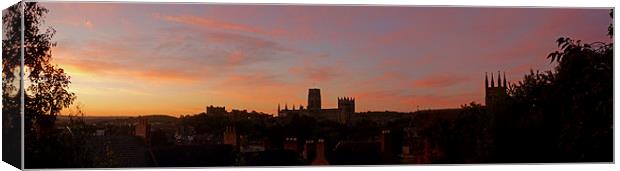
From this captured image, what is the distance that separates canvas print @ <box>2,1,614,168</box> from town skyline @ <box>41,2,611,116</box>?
0.01 m

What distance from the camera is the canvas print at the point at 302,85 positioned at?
40.8 feet

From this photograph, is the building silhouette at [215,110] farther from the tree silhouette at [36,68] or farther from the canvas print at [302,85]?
the tree silhouette at [36,68]

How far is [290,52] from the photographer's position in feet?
42.5

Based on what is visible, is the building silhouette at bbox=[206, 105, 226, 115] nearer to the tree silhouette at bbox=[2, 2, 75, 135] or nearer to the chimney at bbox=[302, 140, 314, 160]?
the chimney at bbox=[302, 140, 314, 160]

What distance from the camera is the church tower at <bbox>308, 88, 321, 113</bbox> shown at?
13.0 meters

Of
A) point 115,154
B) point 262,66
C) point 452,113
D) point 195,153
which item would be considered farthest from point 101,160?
point 452,113

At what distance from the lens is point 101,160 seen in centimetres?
1266

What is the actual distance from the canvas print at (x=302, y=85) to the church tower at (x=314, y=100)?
0.6 inches

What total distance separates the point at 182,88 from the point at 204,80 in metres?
0.23

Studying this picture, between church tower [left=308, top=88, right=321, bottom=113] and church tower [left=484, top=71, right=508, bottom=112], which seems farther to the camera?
church tower [left=484, top=71, right=508, bottom=112]

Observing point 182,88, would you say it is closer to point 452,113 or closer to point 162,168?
point 162,168

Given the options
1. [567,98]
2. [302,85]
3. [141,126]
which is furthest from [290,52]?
[567,98]

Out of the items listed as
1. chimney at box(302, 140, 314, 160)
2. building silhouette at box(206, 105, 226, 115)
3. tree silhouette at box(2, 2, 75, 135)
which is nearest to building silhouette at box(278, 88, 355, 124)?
chimney at box(302, 140, 314, 160)

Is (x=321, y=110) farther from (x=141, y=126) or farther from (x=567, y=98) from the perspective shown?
(x=567, y=98)
